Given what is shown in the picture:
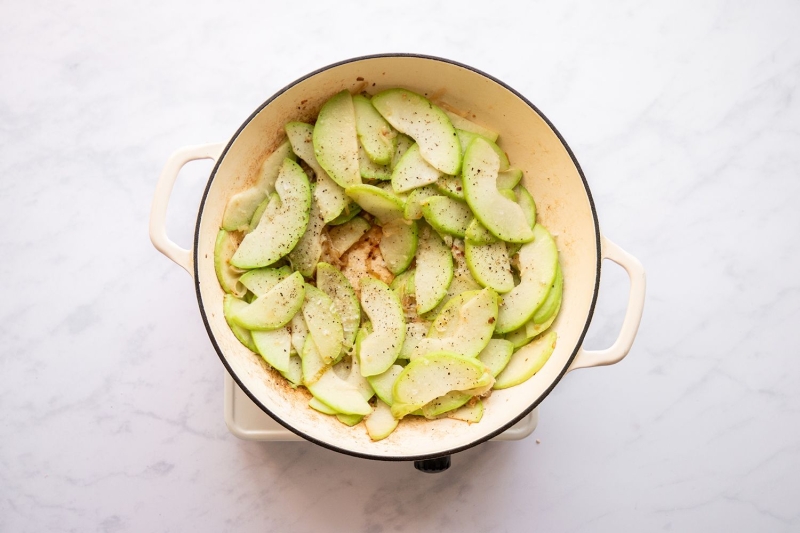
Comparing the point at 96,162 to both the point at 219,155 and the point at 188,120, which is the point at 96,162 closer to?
the point at 188,120

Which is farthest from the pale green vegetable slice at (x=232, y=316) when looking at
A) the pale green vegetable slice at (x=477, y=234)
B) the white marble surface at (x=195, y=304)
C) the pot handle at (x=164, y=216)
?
the pale green vegetable slice at (x=477, y=234)

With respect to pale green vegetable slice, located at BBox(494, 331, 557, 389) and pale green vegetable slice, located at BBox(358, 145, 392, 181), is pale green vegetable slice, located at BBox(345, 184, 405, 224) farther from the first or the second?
pale green vegetable slice, located at BBox(494, 331, 557, 389)

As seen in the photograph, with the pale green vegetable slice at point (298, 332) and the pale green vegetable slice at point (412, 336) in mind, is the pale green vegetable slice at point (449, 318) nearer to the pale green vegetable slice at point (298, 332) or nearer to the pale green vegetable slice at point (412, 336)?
the pale green vegetable slice at point (412, 336)

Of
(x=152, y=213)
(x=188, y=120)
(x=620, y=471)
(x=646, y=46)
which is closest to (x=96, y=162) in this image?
(x=188, y=120)

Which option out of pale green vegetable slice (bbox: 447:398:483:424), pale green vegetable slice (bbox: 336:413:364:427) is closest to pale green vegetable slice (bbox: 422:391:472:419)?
pale green vegetable slice (bbox: 447:398:483:424)

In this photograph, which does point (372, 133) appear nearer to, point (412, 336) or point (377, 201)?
point (377, 201)
